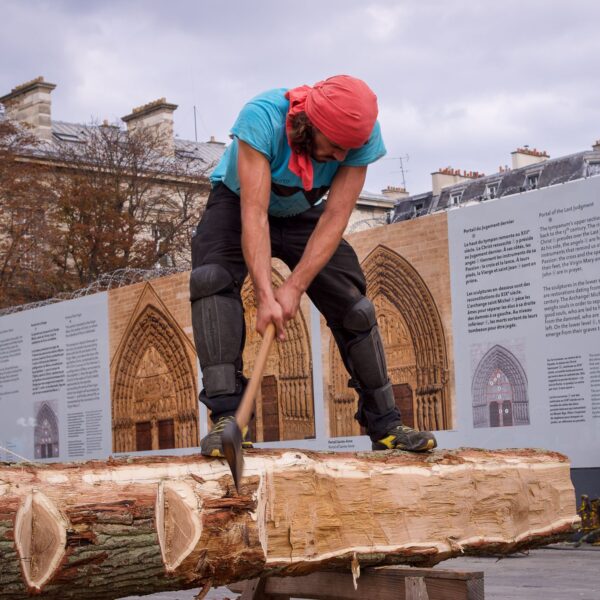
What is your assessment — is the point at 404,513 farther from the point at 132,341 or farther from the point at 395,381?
the point at 132,341

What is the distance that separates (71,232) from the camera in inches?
1266

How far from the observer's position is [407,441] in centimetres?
526

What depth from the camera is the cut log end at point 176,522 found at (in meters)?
4.07

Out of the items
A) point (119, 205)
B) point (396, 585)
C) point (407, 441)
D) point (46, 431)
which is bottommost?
point (396, 585)

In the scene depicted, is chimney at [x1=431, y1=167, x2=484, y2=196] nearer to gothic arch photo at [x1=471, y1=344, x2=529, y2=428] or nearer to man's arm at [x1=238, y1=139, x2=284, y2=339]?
gothic arch photo at [x1=471, y1=344, x2=529, y2=428]

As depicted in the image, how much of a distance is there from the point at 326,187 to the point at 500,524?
1731 mm

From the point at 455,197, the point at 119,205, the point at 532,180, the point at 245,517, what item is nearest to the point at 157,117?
the point at 119,205

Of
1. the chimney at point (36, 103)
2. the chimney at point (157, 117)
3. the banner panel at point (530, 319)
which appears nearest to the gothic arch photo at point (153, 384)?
the banner panel at point (530, 319)

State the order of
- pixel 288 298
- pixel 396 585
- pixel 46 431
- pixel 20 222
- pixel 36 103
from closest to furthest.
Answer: pixel 288 298, pixel 396 585, pixel 46 431, pixel 20 222, pixel 36 103

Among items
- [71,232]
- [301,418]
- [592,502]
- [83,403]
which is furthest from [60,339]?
[71,232]

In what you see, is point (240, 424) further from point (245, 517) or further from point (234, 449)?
point (245, 517)

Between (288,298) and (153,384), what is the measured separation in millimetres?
13621

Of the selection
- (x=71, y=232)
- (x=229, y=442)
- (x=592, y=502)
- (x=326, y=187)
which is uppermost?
(x=71, y=232)

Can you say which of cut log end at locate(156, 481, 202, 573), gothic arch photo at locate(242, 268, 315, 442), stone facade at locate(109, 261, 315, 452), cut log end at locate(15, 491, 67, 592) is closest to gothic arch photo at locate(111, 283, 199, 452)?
stone facade at locate(109, 261, 315, 452)
